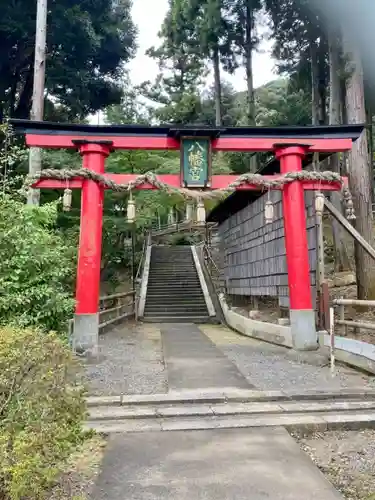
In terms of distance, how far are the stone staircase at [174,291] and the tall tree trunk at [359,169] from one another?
6855 mm

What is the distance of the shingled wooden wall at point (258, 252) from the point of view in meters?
9.52

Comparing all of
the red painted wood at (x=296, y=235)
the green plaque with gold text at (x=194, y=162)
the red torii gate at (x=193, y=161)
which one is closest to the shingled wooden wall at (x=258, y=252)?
the red painted wood at (x=296, y=235)

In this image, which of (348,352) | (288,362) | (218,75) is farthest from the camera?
(218,75)

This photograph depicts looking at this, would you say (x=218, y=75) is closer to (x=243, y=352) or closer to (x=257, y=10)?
(x=257, y=10)

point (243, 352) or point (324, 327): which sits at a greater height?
point (324, 327)

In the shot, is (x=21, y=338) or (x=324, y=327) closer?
(x=21, y=338)

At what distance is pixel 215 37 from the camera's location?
58.7ft

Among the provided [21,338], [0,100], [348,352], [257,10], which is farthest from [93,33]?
[21,338]

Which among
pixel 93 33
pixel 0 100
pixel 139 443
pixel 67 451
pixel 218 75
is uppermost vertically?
pixel 218 75

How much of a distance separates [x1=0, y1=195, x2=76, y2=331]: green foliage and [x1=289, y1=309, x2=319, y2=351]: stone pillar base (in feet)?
14.1

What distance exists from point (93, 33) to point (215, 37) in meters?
5.57

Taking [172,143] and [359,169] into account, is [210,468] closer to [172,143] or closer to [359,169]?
[172,143]

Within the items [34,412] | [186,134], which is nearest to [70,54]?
[186,134]

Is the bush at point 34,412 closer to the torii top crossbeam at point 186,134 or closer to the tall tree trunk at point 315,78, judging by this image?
the torii top crossbeam at point 186,134
